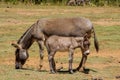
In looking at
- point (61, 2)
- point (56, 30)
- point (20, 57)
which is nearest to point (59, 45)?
point (56, 30)

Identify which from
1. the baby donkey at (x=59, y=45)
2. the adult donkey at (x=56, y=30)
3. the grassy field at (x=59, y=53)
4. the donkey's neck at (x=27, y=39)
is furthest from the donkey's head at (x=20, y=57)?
the baby donkey at (x=59, y=45)

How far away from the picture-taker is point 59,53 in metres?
17.3

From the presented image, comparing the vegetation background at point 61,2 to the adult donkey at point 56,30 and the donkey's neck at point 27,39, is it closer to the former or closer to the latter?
the donkey's neck at point 27,39

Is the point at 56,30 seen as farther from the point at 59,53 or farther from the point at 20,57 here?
the point at 59,53

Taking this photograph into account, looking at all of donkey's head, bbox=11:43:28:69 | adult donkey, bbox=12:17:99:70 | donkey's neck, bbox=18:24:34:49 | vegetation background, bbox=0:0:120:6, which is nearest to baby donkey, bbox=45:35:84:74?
adult donkey, bbox=12:17:99:70

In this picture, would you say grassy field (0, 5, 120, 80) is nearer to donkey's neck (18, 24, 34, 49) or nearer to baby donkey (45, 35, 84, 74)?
baby donkey (45, 35, 84, 74)

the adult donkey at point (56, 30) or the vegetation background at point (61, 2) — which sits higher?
the adult donkey at point (56, 30)

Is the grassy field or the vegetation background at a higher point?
the grassy field

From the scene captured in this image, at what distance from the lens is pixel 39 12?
3002cm

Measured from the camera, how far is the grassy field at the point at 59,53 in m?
12.9

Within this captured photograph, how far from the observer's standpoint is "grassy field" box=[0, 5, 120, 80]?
42.2 feet

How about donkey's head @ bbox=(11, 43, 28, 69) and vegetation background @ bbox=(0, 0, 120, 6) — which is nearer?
donkey's head @ bbox=(11, 43, 28, 69)

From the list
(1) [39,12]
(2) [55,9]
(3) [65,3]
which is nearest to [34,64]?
(1) [39,12]

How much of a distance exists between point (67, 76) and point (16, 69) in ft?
6.62
